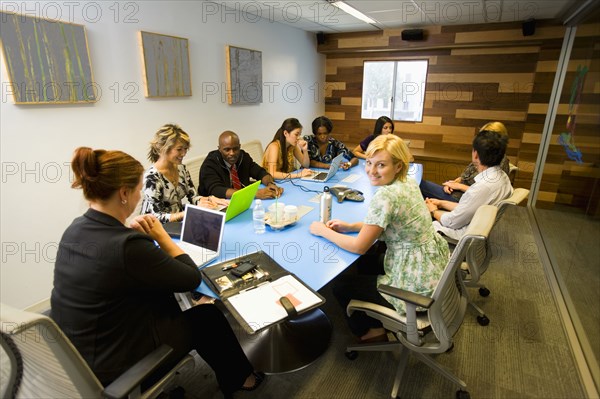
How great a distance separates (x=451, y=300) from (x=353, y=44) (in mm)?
4850

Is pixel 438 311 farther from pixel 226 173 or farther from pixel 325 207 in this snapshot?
pixel 226 173

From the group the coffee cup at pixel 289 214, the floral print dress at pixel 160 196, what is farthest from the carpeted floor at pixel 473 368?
the floral print dress at pixel 160 196

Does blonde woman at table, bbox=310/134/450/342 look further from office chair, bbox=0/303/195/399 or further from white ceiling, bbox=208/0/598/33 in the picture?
white ceiling, bbox=208/0/598/33

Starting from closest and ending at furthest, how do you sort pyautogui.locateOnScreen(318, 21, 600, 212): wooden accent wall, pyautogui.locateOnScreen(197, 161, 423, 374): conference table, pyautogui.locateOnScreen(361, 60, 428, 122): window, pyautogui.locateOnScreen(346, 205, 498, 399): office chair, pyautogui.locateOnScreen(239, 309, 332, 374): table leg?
pyautogui.locateOnScreen(346, 205, 498, 399): office chair, pyautogui.locateOnScreen(197, 161, 423, 374): conference table, pyautogui.locateOnScreen(239, 309, 332, 374): table leg, pyautogui.locateOnScreen(318, 21, 600, 212): wooden accent wall, pyautogui.locateOnScreen(361, 60, 428, 122): window

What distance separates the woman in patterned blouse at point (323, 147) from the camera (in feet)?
11.9

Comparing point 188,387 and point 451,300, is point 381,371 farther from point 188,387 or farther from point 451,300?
point 188,387

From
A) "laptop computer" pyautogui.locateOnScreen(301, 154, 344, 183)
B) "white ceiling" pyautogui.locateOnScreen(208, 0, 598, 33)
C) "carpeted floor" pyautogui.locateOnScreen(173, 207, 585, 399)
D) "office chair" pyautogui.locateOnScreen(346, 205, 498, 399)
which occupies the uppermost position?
"white ceiling" pyautogui.locateOnScreen(208, 0, 598, 33)

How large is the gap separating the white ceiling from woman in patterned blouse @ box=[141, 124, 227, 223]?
2.10m

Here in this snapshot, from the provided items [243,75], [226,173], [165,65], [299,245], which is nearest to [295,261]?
[299,245]

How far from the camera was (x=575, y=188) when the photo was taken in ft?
11.8

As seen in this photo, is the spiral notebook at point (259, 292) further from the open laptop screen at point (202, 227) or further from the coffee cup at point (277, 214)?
the coffee cup at point (277, 214)

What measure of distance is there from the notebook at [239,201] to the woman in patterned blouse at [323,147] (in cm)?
160

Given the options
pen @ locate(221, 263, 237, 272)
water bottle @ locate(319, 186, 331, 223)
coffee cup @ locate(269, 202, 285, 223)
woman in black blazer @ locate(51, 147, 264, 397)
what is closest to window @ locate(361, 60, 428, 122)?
water bottle @ locate(319, 186, 331, 223)

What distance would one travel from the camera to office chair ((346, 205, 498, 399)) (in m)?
1.33
